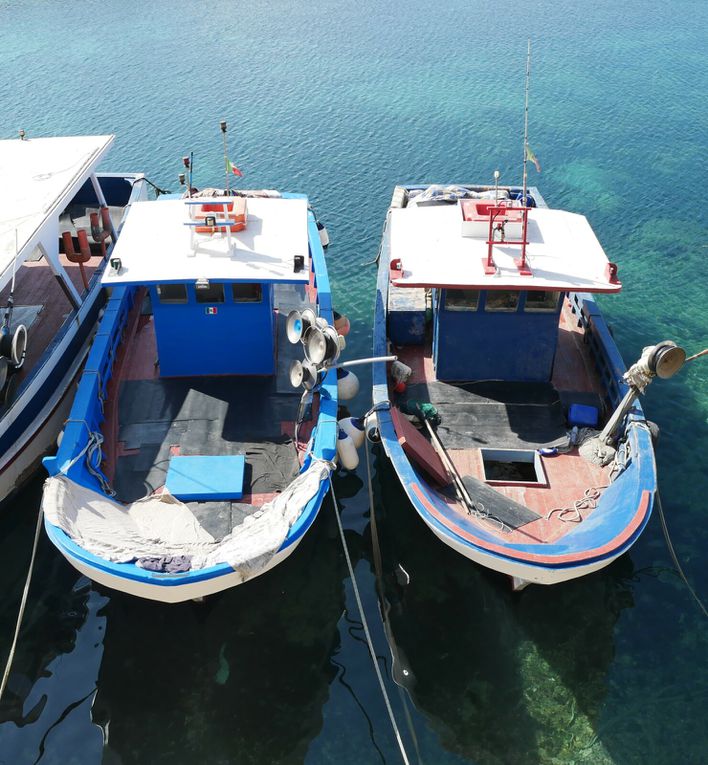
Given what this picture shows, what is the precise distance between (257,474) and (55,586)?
465 cm

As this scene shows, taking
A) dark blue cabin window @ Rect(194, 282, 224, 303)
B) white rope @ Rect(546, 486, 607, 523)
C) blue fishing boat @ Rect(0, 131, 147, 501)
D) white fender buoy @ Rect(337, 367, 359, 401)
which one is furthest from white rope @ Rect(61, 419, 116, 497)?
white rope @ Rect(546, 486, 607, 523)

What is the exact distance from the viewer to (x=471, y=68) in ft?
143

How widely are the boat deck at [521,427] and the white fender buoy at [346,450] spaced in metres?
1.33

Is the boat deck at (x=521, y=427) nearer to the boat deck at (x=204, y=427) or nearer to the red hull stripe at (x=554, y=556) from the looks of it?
the red hull stripe at (x=554, y=556)

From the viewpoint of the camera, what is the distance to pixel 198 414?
15.0 meters

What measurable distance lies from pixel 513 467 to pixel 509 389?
1.75 meters

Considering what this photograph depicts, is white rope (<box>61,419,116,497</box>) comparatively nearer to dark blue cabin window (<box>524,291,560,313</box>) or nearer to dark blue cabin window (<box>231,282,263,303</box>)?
dark blue cabin window (<box>231,282,263,303</box>)

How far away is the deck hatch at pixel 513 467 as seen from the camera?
538 inches

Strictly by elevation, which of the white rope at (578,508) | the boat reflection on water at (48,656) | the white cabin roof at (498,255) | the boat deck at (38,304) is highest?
the white cabin roof at (498,255)

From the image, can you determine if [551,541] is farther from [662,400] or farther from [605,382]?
[662,400]

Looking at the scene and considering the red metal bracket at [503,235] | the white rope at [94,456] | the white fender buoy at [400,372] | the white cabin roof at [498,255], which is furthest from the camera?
the white fender buoy at [400,372]

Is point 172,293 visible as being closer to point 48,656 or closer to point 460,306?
point 460,306

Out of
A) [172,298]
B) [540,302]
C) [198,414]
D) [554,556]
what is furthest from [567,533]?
[172,298]

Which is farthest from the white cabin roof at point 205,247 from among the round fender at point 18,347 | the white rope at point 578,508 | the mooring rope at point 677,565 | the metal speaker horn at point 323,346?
the mooring rope at point 677,565
